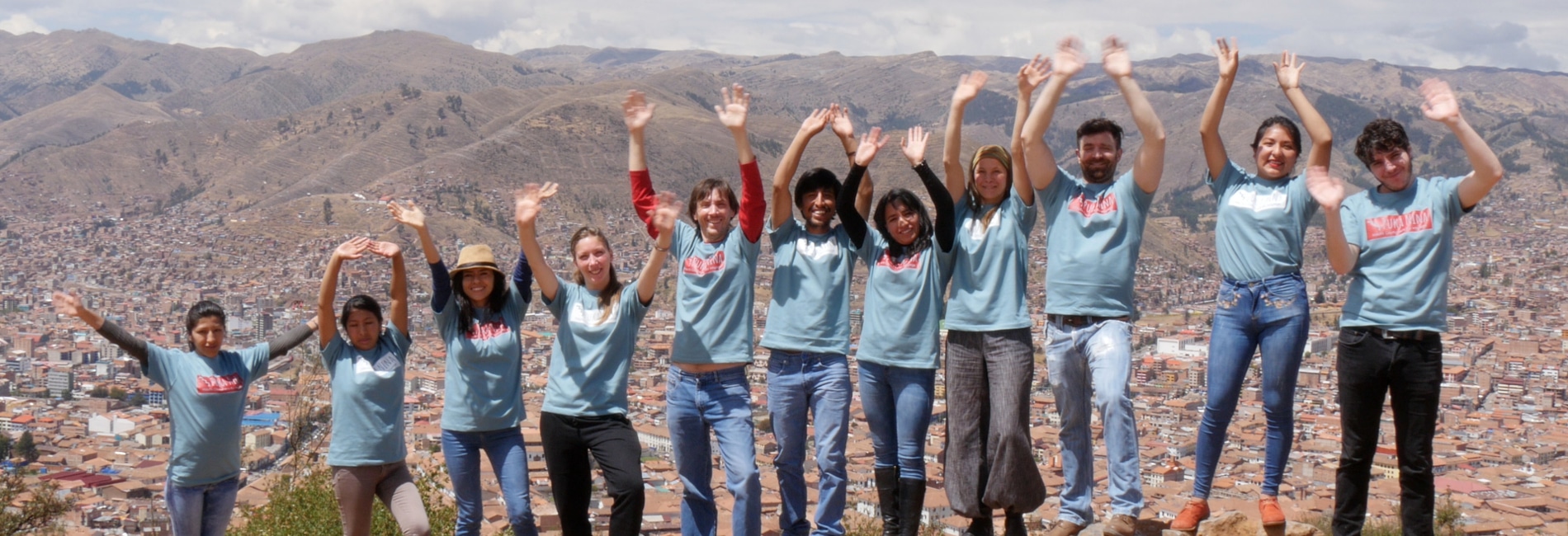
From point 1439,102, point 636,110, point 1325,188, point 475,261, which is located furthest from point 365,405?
point 1439,102

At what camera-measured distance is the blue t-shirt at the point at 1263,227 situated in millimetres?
4523

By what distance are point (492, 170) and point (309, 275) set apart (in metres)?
26.5

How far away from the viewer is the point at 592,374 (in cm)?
459

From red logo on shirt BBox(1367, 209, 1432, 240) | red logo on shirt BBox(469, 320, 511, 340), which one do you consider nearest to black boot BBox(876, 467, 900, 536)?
red logo on shirt BBox(469, 320, 511, 340)

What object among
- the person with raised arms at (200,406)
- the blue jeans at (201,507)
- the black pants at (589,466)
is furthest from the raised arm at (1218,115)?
the blue jeans at (201,507)

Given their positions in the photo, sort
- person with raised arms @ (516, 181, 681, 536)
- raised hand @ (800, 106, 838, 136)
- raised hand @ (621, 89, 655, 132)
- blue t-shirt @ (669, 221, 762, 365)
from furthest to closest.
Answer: raised hand @ (621, 89, 655, 132), raised hand @ (800, 106, 838, 136), blue t-shirt @ (669, 221, 762, 365), person with raised arms @ (516, 181, 681, 536)

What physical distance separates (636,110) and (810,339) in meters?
1.42

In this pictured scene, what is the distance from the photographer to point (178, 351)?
4.77 meters

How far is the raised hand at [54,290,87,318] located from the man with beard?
393 cm

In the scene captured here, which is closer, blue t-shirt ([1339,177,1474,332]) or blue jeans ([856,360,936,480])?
blue t-shirt ([1339,177,1474,332])

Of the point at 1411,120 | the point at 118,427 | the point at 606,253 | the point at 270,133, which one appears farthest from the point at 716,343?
the point at 1411,120

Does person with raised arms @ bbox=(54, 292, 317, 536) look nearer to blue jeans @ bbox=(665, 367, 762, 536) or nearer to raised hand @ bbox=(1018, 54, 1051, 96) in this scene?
blue jeans @ bbox=(665, 367, 762, 536)

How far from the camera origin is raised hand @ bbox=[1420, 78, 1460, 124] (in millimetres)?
4328

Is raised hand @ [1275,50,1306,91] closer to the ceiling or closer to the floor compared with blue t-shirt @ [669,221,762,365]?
closer to the ceiling
